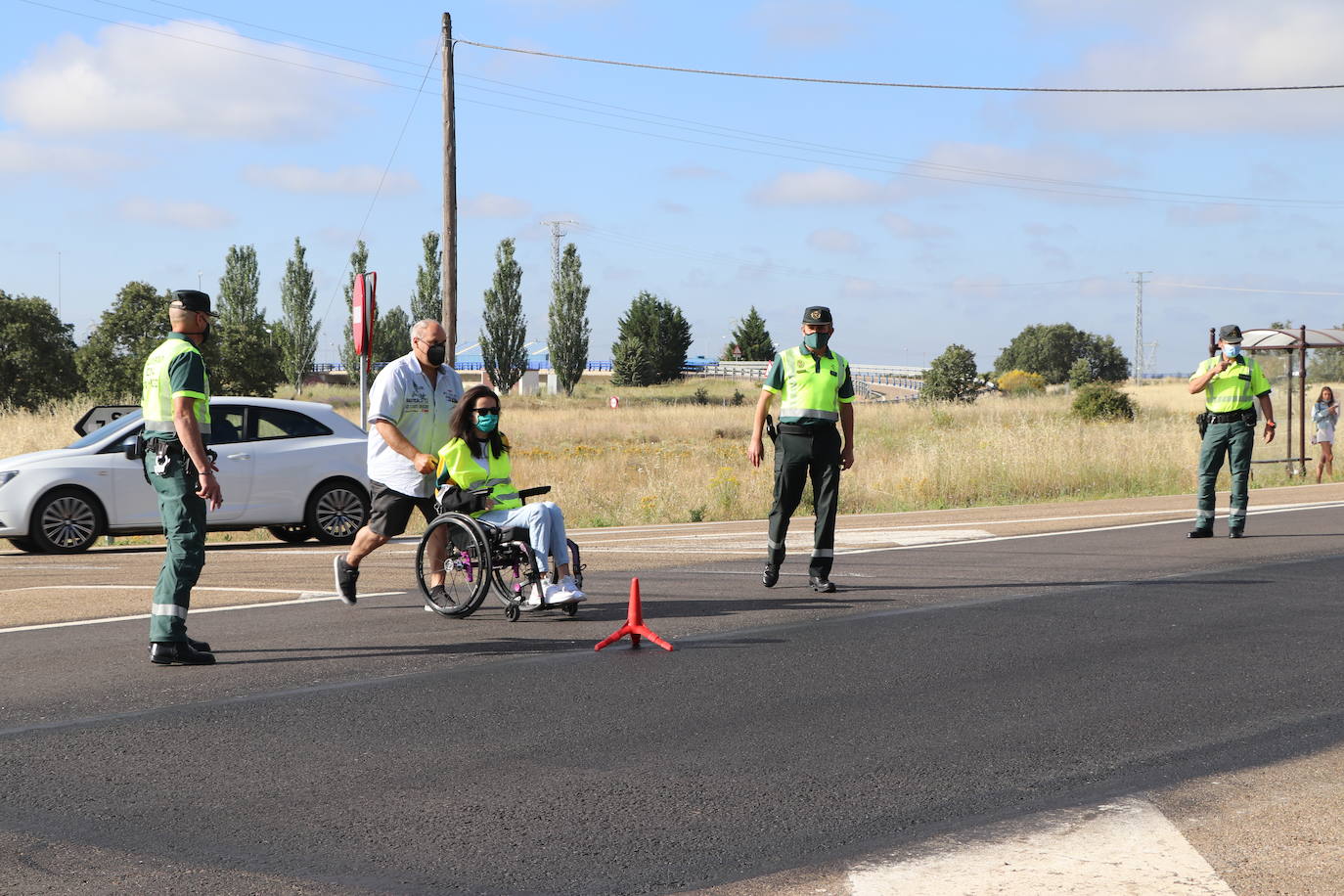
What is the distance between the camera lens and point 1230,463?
14.2 metres

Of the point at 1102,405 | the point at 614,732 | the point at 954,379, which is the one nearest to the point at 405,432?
the point at 614,732

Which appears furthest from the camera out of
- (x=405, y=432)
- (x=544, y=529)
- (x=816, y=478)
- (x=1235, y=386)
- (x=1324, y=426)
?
(x=1324, y=426)

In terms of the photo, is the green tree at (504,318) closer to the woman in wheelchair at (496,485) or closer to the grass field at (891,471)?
the grass field at (891,471)

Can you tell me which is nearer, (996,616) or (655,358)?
(996,616)

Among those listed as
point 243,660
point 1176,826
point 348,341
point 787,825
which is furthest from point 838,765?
point 348,341

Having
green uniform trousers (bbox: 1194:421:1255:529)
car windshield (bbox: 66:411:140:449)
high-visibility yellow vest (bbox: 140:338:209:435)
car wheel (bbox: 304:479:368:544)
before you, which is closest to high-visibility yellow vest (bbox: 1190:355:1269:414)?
green uniform trousers (bbox: 1194:421:1255:529)

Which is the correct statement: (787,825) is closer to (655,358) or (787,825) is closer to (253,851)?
(253,851)

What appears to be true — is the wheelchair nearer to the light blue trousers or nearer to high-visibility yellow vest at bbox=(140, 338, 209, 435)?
the light blue trousers

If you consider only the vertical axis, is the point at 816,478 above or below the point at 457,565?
above

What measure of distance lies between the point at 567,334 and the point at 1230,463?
248 feet

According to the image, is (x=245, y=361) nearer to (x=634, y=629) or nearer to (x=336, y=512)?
(x=336, y=512)

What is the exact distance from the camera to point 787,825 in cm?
484

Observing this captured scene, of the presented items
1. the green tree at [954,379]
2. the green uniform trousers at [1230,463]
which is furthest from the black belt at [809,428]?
the green tree at [954,379]

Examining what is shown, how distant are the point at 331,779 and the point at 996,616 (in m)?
5.25
